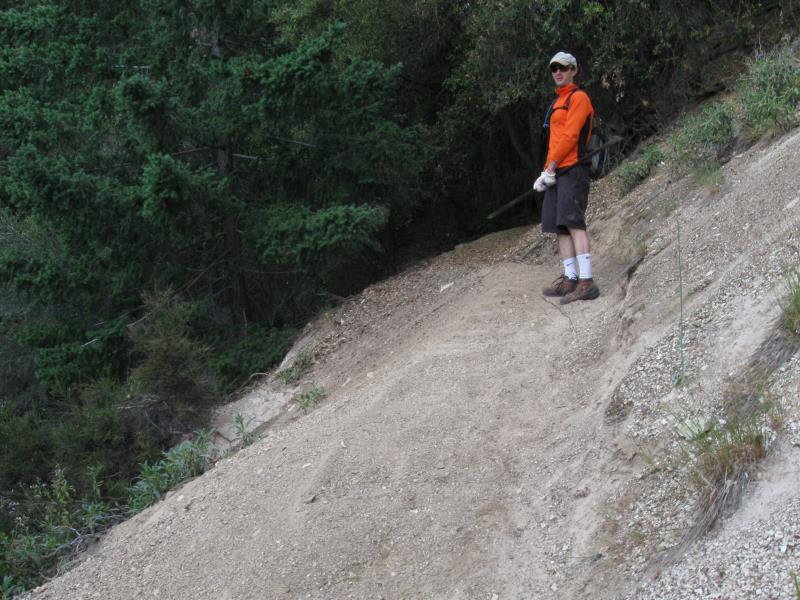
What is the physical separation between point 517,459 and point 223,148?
26.2 feet

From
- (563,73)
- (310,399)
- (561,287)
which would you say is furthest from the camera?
(310,399)

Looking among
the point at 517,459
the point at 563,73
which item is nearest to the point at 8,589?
the point at 517,459

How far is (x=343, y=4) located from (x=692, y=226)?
6.35 meters

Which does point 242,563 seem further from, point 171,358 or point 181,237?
point 181,237

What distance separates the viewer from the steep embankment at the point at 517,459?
421cm

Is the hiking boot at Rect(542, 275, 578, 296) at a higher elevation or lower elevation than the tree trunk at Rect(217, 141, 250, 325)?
lower

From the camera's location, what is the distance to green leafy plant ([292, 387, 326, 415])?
27.4 feet

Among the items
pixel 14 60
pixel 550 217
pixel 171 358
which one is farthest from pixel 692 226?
pixel 14 60

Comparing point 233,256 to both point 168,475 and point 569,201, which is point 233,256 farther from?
point 569,201

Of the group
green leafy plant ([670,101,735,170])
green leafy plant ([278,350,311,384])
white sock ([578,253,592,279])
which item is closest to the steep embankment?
white sock ([578,253,592,279])

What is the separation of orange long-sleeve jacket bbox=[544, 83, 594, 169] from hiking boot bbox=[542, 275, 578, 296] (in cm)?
95

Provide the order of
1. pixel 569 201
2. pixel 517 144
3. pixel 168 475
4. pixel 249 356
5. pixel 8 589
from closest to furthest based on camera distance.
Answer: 1. pixel 8 589
2. pixel 569 201
3. pixel 168 475
4. pixel 249 356
5. pixel 517 144

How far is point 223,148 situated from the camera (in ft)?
39.2

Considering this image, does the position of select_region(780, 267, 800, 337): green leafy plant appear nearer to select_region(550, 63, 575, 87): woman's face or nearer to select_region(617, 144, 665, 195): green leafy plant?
select_region(550, 63, 575, 87): woman's face
